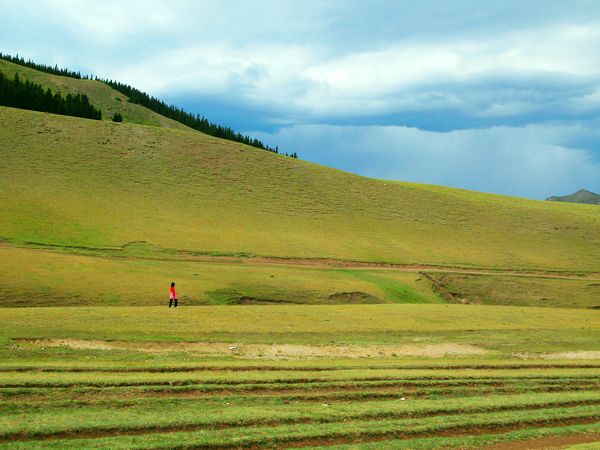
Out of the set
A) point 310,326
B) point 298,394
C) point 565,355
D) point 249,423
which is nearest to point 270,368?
point 298,394

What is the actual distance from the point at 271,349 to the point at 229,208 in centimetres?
5245

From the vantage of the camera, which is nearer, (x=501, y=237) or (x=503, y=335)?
(x=503, y=335)

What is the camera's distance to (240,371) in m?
20.3

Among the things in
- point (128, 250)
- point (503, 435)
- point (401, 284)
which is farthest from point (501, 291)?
point (503, 435)

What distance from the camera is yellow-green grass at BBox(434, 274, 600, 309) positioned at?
2140 inches

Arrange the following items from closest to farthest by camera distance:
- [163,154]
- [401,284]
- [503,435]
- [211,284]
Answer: [503,435] → [211,284] → [401,284] → [163,154]

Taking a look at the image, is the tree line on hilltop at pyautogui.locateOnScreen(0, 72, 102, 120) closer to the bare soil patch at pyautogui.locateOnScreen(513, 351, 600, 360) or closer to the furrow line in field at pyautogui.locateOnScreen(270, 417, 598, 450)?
the bare soil patch at pyautogui.locateOnScreen(513, 351, 600, 360)

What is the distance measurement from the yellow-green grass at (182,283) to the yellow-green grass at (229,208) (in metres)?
8.27

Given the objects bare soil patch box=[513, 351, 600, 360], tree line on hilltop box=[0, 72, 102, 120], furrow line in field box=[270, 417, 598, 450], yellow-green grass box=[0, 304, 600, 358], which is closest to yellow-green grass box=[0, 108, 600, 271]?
yellow-green grass box=[0, 304, 600, 358]

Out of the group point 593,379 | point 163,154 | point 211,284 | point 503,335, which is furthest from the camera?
point 163,154

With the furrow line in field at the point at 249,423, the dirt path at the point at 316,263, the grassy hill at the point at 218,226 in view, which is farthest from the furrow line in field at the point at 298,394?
the dirt path at the point at 316,263

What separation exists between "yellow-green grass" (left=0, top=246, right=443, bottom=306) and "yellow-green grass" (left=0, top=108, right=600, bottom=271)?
8266mm

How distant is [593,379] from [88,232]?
161ft

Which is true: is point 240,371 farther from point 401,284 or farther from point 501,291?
point 501,291
